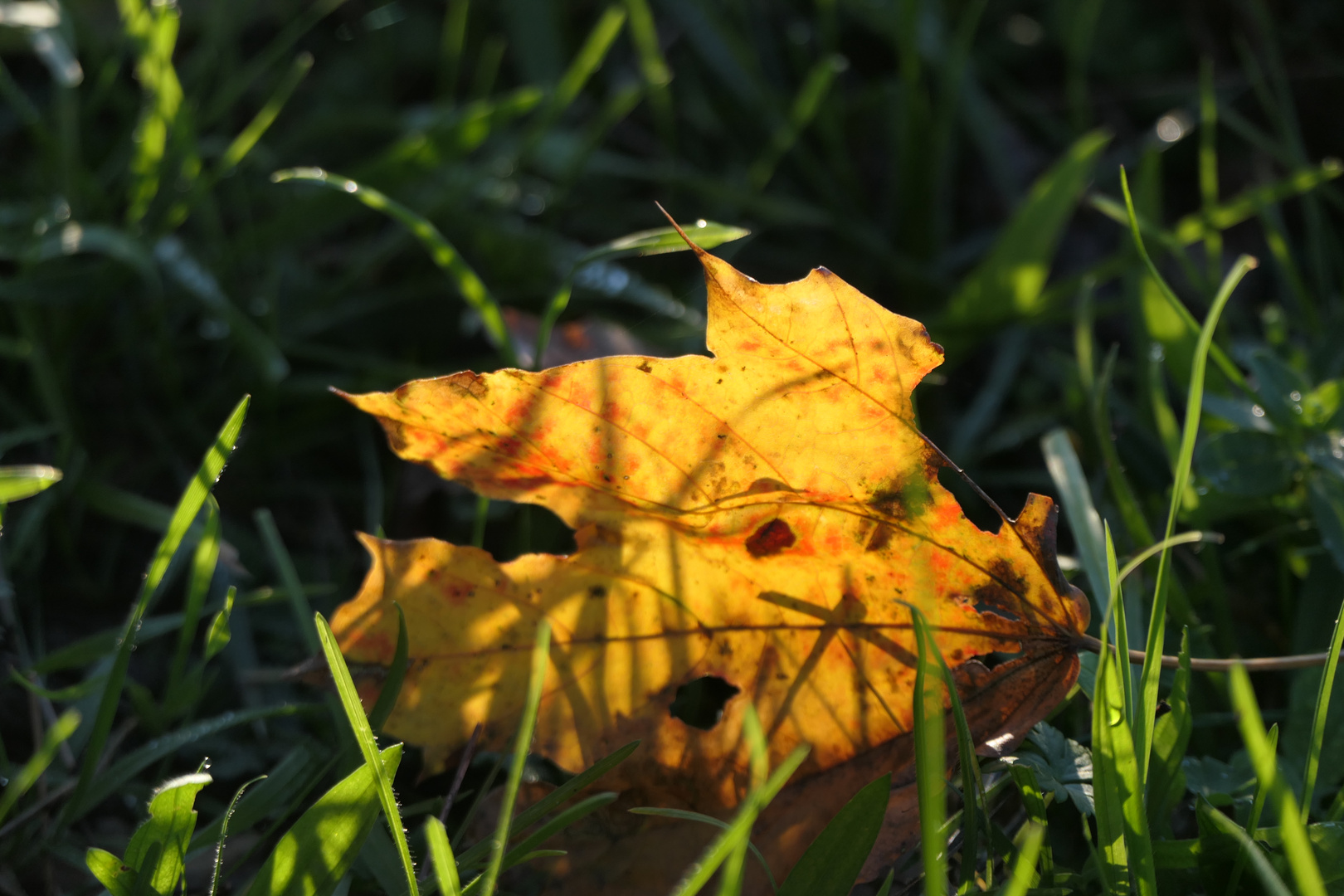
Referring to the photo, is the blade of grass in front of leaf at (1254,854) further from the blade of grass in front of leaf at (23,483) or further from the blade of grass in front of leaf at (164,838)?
the blade of grass in front of leaf at (23,483)

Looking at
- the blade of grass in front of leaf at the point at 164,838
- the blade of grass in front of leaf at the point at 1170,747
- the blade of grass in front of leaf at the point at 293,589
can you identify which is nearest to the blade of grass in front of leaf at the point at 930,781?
the blade of grass in front of leaf at the point at 1170,747

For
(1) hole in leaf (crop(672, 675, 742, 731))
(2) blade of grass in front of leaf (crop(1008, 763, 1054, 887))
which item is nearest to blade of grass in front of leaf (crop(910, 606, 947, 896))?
(2) blade of grass in front of leaf (crop(1008, 763, 1054, 887))

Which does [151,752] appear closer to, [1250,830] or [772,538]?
[772,538]

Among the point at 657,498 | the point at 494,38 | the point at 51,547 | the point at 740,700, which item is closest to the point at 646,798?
the point at 740,700

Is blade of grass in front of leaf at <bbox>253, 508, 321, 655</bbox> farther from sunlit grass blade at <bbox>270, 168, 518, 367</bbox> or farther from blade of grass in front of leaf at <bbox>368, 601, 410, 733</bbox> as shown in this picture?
sunlit grass blade at <bbox>270, 168, 518, 367</bbox>

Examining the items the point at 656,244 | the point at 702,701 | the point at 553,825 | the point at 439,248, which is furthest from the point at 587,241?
the point at 553,825
